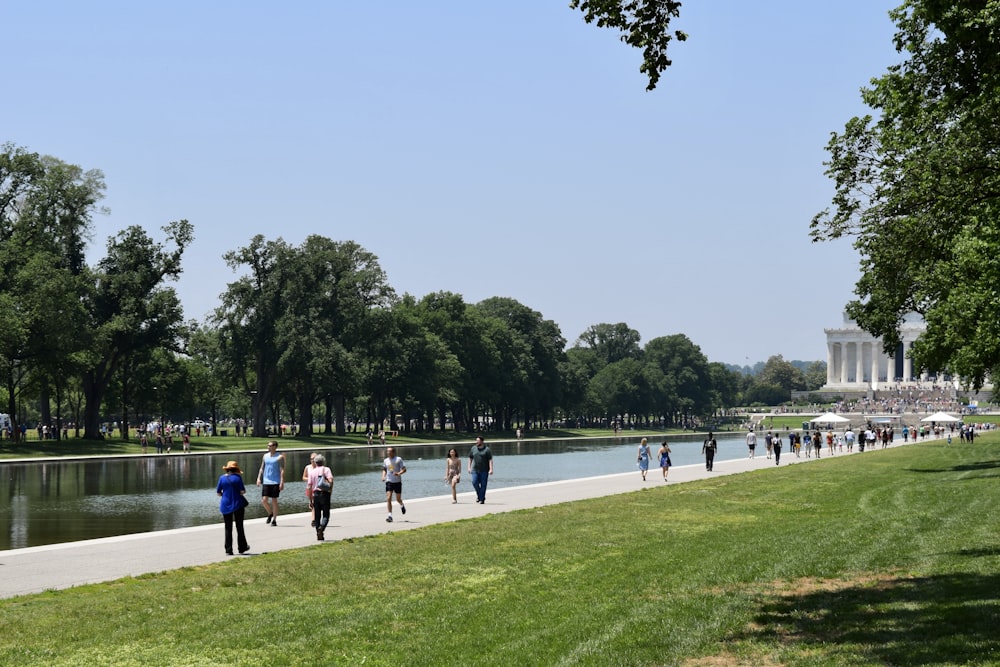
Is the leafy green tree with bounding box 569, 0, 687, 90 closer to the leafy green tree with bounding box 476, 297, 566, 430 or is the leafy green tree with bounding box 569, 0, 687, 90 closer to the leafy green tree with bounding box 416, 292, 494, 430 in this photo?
the leafy green tree with bounding box 416, 292, 494, 430

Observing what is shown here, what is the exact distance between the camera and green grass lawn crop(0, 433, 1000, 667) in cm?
1105

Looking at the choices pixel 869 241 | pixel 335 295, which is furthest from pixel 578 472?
pixel 335 295

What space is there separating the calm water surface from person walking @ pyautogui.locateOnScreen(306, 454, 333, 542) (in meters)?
6.53

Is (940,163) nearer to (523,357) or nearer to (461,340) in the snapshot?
(461,340)

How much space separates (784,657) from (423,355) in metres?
105

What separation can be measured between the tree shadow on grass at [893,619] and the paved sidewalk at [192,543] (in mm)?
10234

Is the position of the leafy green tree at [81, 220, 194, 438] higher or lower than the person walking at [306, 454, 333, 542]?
higher

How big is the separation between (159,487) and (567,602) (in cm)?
3367

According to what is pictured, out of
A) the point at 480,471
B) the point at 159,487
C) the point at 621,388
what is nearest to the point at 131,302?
the point at 159,487

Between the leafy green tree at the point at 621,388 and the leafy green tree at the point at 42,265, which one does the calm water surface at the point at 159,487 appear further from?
the leafy green tree at the point at 621,388

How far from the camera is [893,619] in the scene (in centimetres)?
1210

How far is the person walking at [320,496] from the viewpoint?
879 inches

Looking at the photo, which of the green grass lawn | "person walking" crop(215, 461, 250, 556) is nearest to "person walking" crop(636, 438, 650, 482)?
the green grass lawn

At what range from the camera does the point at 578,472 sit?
5769cm
